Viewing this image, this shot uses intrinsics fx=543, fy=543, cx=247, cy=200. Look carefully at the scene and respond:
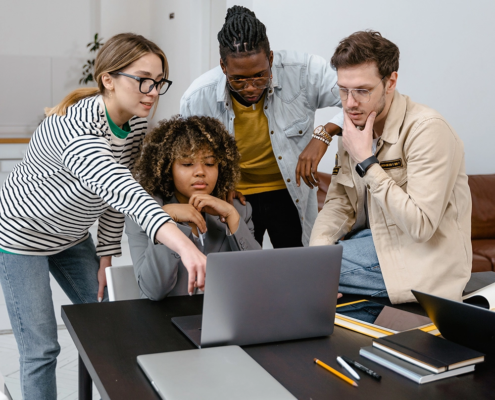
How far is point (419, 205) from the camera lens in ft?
4.56

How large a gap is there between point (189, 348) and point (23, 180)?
85 cm

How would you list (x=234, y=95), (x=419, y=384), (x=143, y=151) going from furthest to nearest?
(x=234, y=95) → (x=143, y=151) → (x=419, y=384)

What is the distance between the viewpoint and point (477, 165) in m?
4.09

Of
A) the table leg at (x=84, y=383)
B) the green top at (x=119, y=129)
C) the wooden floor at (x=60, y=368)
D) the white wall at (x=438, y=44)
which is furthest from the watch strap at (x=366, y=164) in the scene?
the white wall at (x=438, y=44)

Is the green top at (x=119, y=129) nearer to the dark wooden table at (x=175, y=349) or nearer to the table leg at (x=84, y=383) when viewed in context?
the dark wooden table at (x=175, y=349)

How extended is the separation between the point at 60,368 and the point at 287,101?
1.56 m

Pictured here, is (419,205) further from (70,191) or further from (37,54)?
(37,54)

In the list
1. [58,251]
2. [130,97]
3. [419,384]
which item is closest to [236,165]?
[130,97]

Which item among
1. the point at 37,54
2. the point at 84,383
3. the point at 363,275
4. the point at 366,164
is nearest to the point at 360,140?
the point at 366,164

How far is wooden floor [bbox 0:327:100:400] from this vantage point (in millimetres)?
2229

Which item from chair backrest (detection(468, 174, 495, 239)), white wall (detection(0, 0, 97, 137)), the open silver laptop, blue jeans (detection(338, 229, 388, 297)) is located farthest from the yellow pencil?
white wall (detection(0, 0, 97, 137))

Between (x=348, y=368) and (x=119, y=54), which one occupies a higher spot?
(x=119, y=54)

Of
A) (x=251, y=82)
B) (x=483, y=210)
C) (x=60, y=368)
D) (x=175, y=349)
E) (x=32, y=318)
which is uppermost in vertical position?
(x=251, y=82)

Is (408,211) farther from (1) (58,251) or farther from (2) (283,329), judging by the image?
(1) (58,251)
